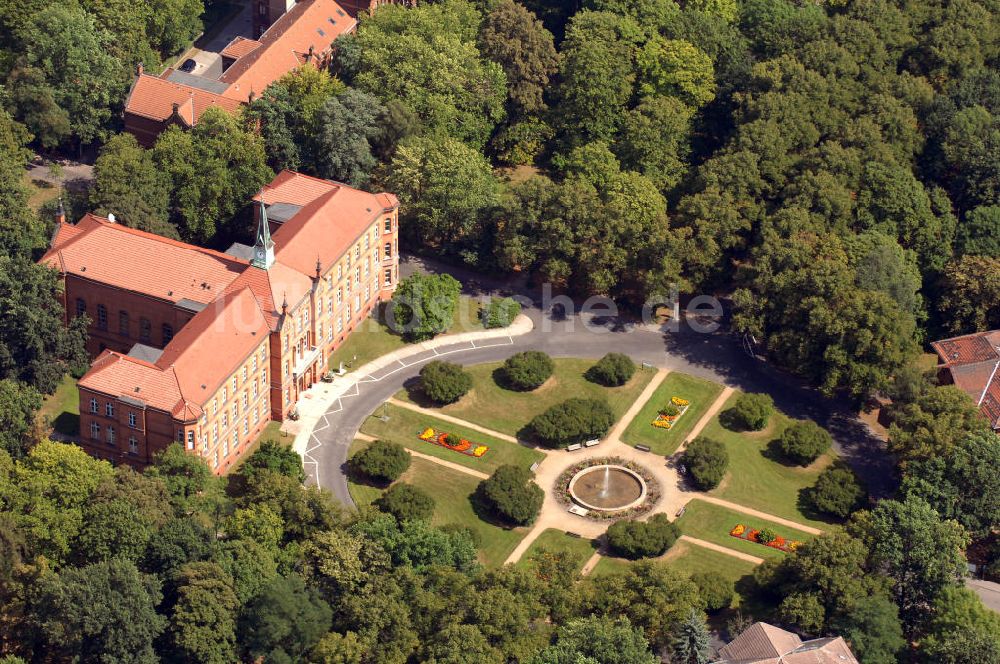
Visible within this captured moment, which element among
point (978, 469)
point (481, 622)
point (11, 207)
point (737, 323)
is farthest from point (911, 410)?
point (11, 207)

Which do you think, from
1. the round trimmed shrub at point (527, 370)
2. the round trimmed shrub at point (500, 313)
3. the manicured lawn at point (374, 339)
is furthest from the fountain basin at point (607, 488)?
the manicured lawn at point (374, 339)

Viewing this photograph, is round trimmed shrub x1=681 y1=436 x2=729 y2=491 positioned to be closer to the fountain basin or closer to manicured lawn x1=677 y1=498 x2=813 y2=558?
manicured lawn x1=677 y1=498 x2=813 y2=558

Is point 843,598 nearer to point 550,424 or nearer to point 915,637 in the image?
point 915,637

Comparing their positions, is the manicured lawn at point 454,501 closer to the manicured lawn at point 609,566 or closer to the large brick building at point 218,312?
the manicured lawn at point 609,566

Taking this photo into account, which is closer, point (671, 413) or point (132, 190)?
point (671, 413)

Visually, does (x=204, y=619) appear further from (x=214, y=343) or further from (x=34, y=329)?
(x=34, y=329)

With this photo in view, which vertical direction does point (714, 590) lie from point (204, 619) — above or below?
above

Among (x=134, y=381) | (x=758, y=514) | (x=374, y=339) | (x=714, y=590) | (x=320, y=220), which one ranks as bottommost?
(x=758, y=514)

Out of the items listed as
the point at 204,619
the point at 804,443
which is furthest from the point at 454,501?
the point at 804,443
